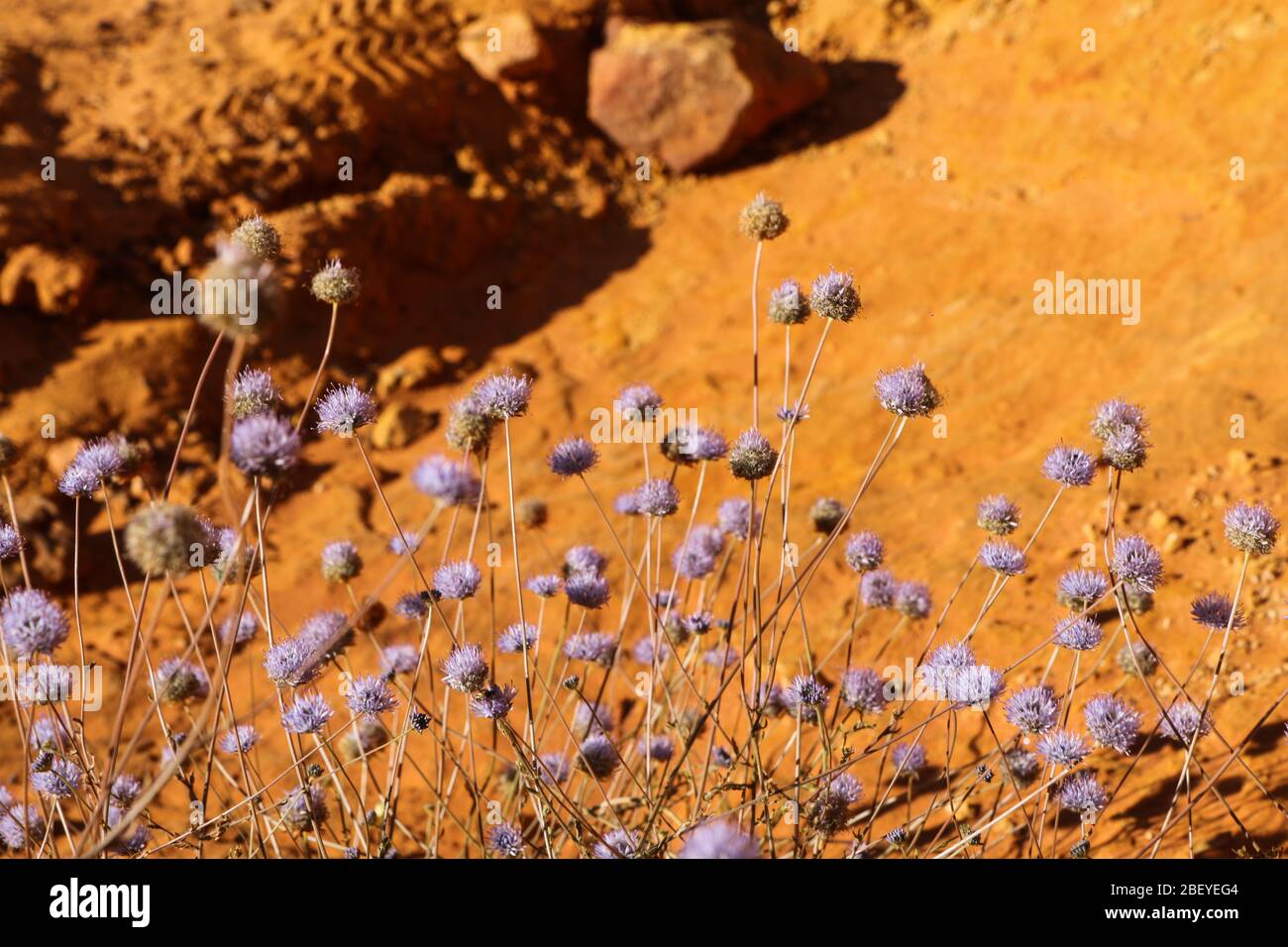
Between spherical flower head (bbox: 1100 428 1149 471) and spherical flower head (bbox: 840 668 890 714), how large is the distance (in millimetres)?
1179

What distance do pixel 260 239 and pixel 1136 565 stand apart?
2849mm

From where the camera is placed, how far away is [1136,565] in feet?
9.42

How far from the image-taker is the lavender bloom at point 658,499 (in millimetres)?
3285

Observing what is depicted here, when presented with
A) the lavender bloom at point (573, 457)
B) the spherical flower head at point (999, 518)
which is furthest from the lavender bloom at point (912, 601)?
the lavender bloom at point (573, 457)

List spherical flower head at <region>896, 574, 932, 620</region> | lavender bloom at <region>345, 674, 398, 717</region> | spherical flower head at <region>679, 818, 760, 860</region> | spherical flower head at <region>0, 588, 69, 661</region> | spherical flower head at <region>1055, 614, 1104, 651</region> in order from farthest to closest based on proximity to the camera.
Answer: spherical flower head at <region>896, 574, 932, 620</region>, spherical flower head at <region>1055, 614, 1104, 651</region>, lavender bloom at <region>345, 674, 398, 717</region>, spherical flower head at <region>0, 588, 69, 661</region>, spherical flower head at <region>679, 818, 760, 860</region>

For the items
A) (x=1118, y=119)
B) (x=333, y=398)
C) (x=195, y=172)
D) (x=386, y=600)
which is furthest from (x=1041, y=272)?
(x=195, y=172)

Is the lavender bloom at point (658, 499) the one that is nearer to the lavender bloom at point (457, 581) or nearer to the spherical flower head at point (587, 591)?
the spherical flower head at point (587, 591)

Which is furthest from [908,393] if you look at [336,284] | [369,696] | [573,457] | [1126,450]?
[369,696]

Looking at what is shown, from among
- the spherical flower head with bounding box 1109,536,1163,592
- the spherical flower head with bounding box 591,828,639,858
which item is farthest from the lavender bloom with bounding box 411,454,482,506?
the spherical flower head with bounding box 1109,536,1163,592

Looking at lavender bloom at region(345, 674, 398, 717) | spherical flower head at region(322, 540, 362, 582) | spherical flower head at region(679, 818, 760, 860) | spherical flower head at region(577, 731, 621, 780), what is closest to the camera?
spherical flower head at region(679, 818, 760, 860)

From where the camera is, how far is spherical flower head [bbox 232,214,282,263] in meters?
2.61

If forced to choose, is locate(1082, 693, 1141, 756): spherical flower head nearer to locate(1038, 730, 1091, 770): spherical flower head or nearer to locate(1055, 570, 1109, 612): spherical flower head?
locate(1038, 730, 1091, 770): spherical flower head

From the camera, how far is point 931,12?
1623 cm
